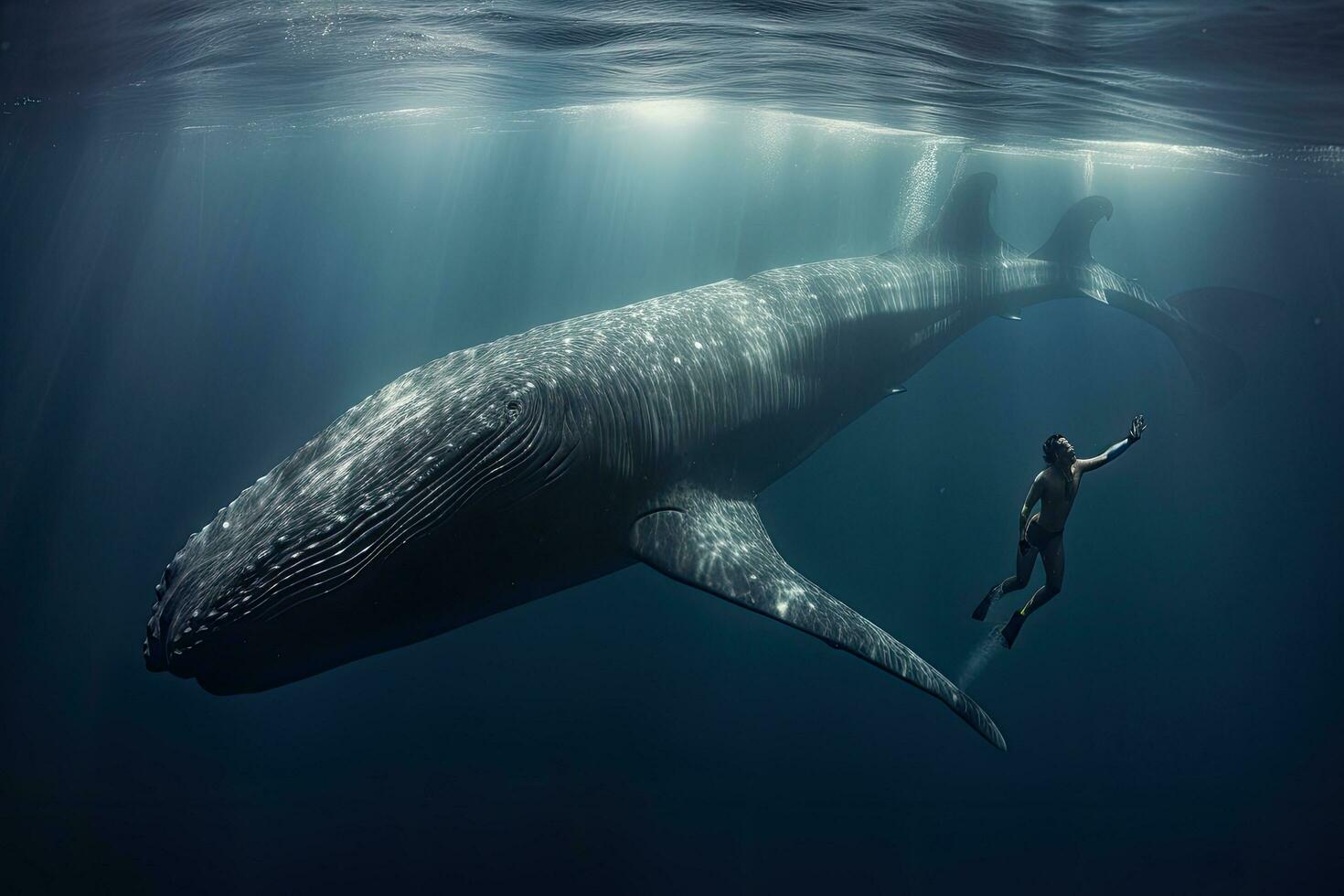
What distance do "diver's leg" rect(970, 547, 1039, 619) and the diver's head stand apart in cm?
145

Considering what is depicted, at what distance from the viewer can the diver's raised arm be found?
26.4 feet

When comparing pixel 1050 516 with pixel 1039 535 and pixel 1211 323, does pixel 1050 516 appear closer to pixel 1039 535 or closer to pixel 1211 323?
pixel 1039 535

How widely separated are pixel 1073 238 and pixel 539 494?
1547 cm

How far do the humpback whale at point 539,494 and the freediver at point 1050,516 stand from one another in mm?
2830

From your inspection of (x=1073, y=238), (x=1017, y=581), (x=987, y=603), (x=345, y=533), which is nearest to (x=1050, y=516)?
(x=1017, y=581)

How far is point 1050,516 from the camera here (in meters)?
9.48

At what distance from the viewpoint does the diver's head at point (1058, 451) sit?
8.97 meters

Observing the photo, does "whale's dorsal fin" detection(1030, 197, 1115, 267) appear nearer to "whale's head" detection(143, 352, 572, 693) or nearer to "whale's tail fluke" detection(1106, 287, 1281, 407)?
"whale's tail fluke" detection(1106, 287, 1281, 407)

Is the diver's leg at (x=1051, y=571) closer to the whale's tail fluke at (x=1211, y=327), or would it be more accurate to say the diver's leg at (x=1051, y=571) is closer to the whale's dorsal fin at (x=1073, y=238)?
the whale's dorsal fin at (x=1073, y=238)

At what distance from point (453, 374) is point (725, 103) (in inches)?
835

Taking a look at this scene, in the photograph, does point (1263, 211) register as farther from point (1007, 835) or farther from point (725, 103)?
point (1007, 835)

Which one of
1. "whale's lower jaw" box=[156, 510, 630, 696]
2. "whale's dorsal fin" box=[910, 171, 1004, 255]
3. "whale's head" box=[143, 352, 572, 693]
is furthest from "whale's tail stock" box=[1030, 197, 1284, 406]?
"whale's lower jaw" box=[156, 510, 630, 696]

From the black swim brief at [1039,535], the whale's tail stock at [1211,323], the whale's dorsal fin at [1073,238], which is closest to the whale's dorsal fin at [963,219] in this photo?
the whale's dorsal fin at [1073,238]

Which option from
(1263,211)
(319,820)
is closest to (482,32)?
(319,820)
